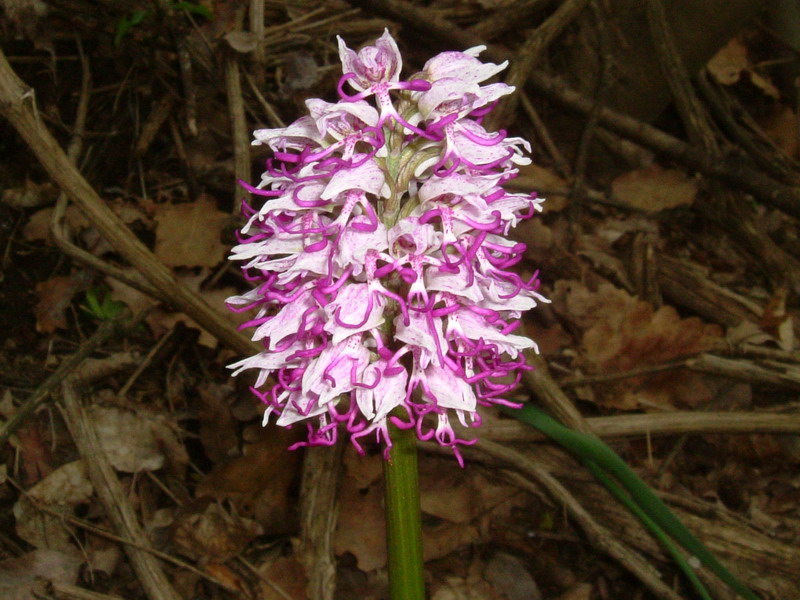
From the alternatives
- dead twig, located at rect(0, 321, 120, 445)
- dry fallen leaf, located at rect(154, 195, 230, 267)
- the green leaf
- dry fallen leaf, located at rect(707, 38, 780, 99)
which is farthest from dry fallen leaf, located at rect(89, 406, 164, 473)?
dry fallen leaf, located at rect(707, 38, 780, 99)

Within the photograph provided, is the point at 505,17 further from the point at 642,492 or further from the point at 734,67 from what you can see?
the point at 642,492

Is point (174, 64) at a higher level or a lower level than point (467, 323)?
higher

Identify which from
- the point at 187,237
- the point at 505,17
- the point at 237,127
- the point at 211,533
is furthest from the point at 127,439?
the point at 505,17

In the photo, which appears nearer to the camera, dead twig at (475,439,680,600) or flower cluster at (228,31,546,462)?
flower cluster at (228,31,546,462)

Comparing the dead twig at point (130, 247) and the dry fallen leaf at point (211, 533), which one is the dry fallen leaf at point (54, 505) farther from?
the dead twig at point (130, 247)

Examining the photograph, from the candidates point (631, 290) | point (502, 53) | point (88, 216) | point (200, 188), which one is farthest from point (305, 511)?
point (502, 53)

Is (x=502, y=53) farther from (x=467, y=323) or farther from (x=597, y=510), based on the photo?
(x=467, y=323)

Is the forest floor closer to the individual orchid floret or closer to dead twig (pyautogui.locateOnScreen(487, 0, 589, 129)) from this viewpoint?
dead twig (pyautogui.locateOnScreen(487, 0, 589, 129))

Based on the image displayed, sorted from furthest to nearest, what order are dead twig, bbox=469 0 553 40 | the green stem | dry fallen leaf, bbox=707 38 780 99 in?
dry fallen leaf, bbox=707 38 780 99, dead twig, bbox=469 0 553 40, the green stem
